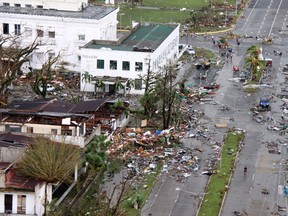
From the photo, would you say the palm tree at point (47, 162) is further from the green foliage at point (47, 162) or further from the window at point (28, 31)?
the window at point (28, 31)

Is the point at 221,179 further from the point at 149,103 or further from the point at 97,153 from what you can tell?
the point at 149,103

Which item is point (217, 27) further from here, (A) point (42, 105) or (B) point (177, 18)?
(A) point (42, 105)

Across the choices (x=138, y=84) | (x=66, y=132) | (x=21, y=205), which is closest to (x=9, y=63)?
(x=138, y=84)

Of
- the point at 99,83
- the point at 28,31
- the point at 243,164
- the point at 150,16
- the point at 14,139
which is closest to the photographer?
the point at 14,139

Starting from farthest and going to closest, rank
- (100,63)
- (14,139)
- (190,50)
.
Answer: (190,50), (100,63), (14,139)

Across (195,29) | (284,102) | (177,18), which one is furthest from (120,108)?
(177,18)

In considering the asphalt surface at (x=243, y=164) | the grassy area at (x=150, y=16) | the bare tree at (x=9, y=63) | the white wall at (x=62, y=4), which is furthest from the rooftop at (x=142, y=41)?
the grassy area at (x=150, y=16)

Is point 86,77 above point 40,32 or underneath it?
underneath
